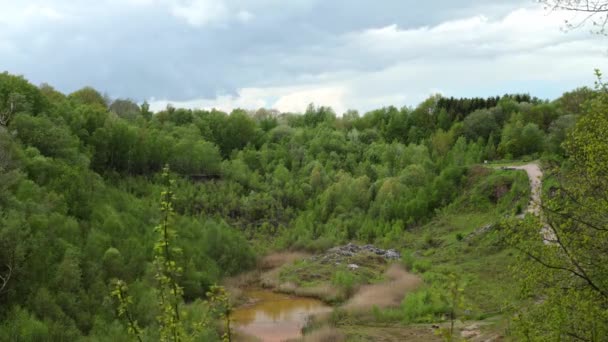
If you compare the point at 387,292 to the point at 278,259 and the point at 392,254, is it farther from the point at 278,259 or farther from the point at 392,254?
the point at 278,259

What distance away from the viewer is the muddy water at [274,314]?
2858 cm

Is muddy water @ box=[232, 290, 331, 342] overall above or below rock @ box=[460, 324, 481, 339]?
below

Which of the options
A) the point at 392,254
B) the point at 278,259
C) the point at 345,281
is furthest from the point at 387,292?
the point at 278,259

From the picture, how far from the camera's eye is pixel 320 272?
3822 cm

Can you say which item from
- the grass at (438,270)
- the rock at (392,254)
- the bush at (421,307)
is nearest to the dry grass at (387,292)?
the grass at (438,270)

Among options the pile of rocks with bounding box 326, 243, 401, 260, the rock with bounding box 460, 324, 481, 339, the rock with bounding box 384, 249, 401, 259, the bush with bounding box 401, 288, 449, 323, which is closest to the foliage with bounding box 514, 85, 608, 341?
the rock with bounding box 460, 324, 481, 339

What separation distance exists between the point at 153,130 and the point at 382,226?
23531mm

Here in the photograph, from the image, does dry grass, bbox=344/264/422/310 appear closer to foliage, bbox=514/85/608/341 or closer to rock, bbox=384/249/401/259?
rock, bbox=384/249/401/259

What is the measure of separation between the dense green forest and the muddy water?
9.94 feet

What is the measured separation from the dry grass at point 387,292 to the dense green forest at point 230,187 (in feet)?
6.78

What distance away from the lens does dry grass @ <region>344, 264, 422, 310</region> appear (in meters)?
30.0

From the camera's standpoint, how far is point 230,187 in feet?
177

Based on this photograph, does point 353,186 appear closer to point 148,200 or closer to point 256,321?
point 148,200

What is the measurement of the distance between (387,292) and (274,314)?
6580 millimetres
